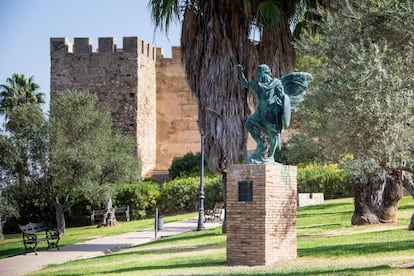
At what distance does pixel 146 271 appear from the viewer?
13242mm

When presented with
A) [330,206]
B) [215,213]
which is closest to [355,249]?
[330,206]

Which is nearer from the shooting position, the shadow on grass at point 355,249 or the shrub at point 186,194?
the shadow on grass at point 355,249

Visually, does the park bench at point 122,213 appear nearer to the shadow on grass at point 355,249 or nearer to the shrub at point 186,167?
the shrub at point 186,167

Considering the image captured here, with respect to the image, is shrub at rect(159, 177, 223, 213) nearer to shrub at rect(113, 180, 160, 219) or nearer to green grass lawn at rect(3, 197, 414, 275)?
shrub at rect(113, 180, 160, 219)

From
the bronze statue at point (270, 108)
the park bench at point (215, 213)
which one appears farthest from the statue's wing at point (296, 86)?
the park bench at point (215, 213)

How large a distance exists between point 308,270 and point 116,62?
3191cm

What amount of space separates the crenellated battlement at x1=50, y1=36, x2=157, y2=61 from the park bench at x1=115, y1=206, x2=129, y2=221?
9963 mm

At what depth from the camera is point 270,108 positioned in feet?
45.0

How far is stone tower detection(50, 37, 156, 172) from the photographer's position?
42156mm

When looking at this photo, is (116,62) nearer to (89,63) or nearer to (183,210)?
(89,63)

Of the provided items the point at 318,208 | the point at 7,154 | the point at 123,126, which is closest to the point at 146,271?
the point at 318,208

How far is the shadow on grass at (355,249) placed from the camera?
13.7m

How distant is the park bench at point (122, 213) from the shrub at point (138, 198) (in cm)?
39

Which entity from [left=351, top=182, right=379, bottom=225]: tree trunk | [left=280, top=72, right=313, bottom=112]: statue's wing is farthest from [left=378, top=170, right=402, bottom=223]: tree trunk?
[left=280, top=72, right=313, bottom=112]: statue's wing
